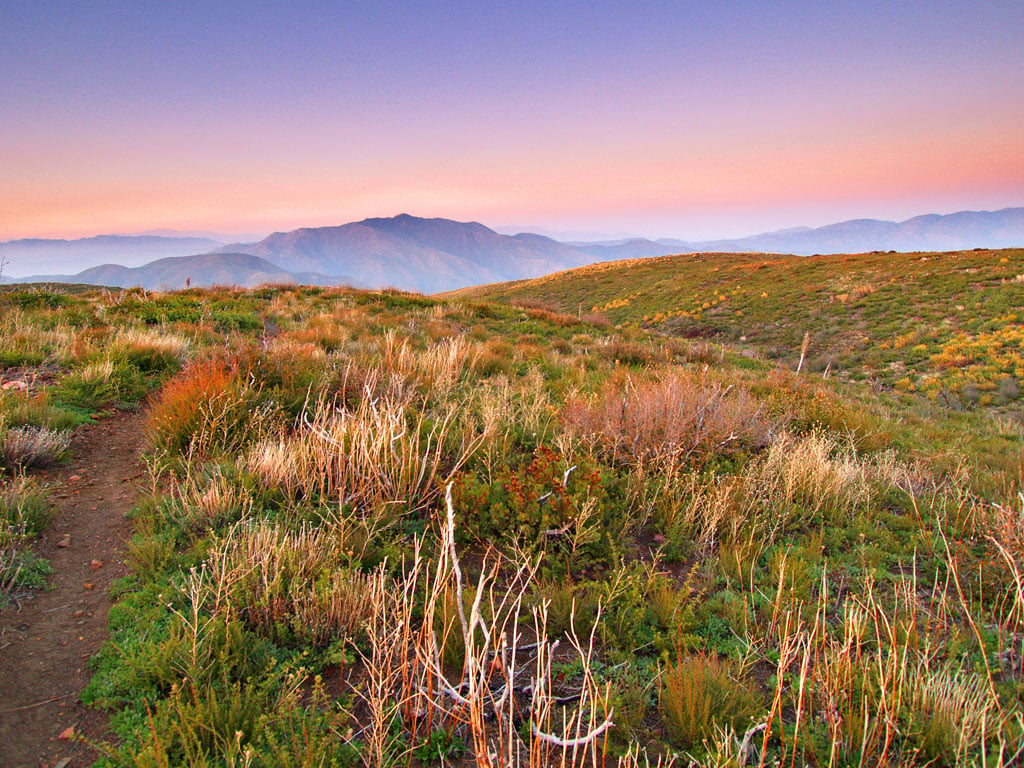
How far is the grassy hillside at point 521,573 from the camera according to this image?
203 centimetres

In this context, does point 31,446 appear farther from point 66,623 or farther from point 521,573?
point 521,573

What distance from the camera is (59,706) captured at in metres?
2.07

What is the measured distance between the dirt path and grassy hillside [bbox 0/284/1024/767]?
13 cm

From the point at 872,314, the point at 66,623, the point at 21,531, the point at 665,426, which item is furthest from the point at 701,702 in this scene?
the point at 872,314

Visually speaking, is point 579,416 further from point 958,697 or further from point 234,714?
point 234,714

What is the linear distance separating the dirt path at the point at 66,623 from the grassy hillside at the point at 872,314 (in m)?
17.3

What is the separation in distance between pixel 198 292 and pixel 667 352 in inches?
493

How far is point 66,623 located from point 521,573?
2353 mm

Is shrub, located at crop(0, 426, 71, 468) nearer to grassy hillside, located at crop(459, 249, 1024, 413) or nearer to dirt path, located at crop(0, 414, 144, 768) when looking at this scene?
dirt path, located at crop(0, 414, 144, 768)

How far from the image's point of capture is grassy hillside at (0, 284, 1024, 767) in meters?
2.03

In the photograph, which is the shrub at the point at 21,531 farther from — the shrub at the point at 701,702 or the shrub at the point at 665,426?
the shrub at the point at 665,426

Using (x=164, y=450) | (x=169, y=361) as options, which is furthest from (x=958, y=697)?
(x=169, y=361)

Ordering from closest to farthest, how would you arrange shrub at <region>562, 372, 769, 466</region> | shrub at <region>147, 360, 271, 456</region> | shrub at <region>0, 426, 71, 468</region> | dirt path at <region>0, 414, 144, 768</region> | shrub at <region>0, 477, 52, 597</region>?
1. dirt path at <region>0, 414, 144, 768</region>
2. shrub at <region>0, 477, 52, 597</region>
3. shrub at <region>0, 426, 71, 468</region>
4. shrub at <region>147, 360, 271, 456</region>
5. shrub at <region>562, 372, 769, 466</region>

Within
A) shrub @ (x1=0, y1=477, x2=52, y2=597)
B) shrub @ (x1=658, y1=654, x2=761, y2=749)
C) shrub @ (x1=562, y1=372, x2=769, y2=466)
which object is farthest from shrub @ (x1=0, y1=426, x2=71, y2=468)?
shrub @ (x1=658, y1=654, x2=761, y2=749)
